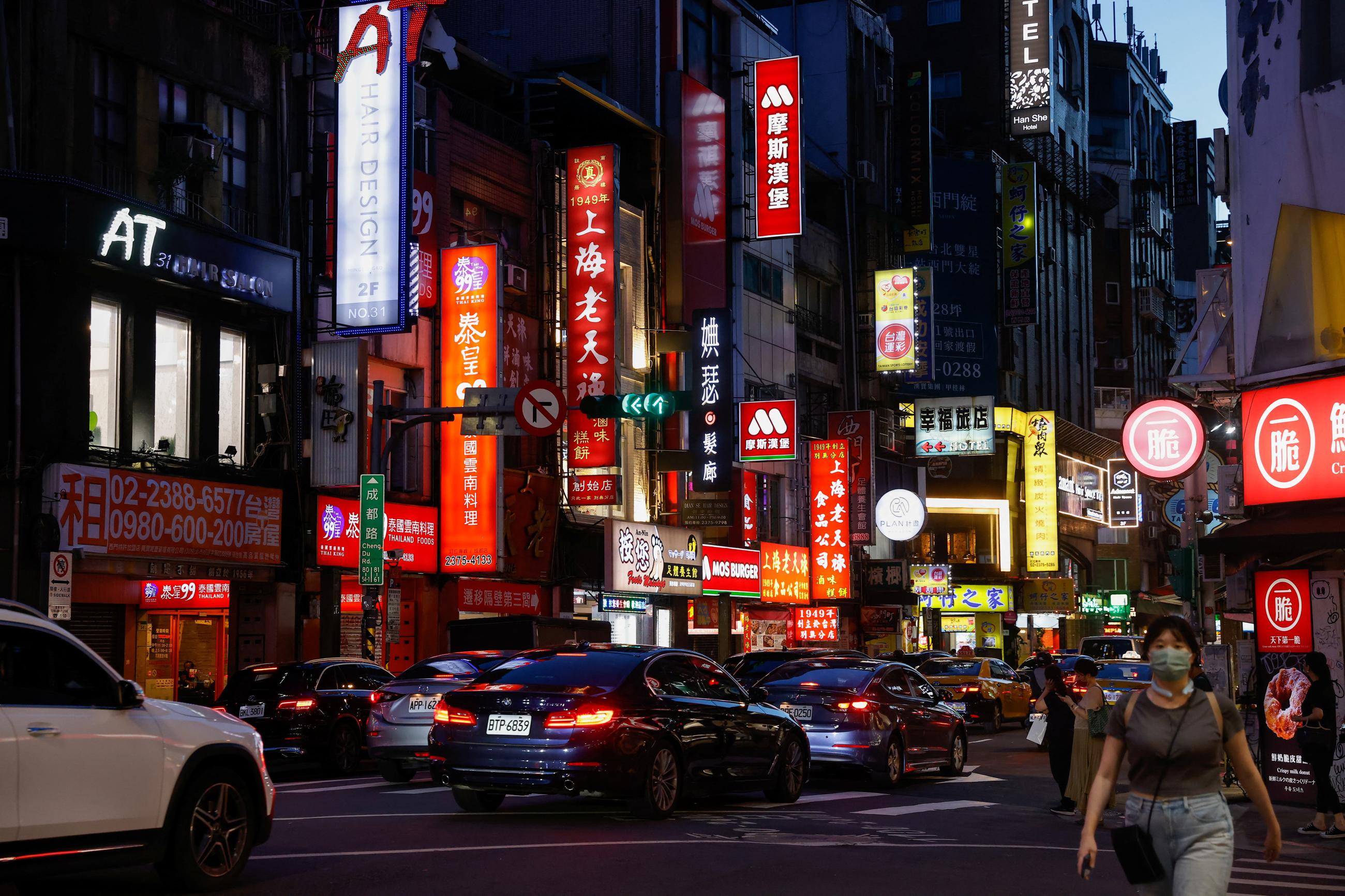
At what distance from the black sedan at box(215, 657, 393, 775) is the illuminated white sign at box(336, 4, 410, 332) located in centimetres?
842

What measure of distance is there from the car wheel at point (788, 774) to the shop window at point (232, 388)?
1475 cm

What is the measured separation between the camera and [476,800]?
15320mm

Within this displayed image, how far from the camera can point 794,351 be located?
170 feet

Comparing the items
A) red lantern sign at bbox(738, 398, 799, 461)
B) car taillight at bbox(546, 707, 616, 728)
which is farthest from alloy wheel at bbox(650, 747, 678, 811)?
red lantern sign at bbox(738, 398, 799, 461)

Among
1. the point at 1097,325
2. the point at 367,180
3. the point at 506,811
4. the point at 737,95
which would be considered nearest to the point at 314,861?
the point at 506,811

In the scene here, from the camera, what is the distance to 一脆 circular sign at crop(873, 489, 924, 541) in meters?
52.2

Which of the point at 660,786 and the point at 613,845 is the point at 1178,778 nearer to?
the point at 613,845

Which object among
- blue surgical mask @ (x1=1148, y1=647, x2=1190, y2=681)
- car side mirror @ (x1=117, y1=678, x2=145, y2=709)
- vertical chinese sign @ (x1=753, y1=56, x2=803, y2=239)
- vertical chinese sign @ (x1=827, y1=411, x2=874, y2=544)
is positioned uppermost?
vertical chinese sign @ (x1=753, y1=56, x2=803, y2=239)

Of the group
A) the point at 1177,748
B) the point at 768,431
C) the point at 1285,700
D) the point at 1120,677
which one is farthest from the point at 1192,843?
the point at 768,431

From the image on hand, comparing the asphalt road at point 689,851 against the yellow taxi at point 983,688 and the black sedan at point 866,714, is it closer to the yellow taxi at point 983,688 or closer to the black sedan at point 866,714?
the black sedan at point 866,714

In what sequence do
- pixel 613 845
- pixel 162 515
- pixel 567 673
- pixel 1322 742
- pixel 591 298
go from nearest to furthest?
pixel 613 845 → pixel 567 673 → pixel 1322 742 → pixel 162 515 → pixel 591 298

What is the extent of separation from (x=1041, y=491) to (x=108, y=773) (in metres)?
64.3

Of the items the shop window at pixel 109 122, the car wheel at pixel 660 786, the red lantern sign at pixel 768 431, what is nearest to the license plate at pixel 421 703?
the car wheel at pixel 660 786

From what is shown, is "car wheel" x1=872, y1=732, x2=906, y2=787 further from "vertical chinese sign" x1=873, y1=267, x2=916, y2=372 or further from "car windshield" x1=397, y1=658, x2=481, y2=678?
"vertical chinese sign" x1=873, y1=267, x2=916, y2=372
